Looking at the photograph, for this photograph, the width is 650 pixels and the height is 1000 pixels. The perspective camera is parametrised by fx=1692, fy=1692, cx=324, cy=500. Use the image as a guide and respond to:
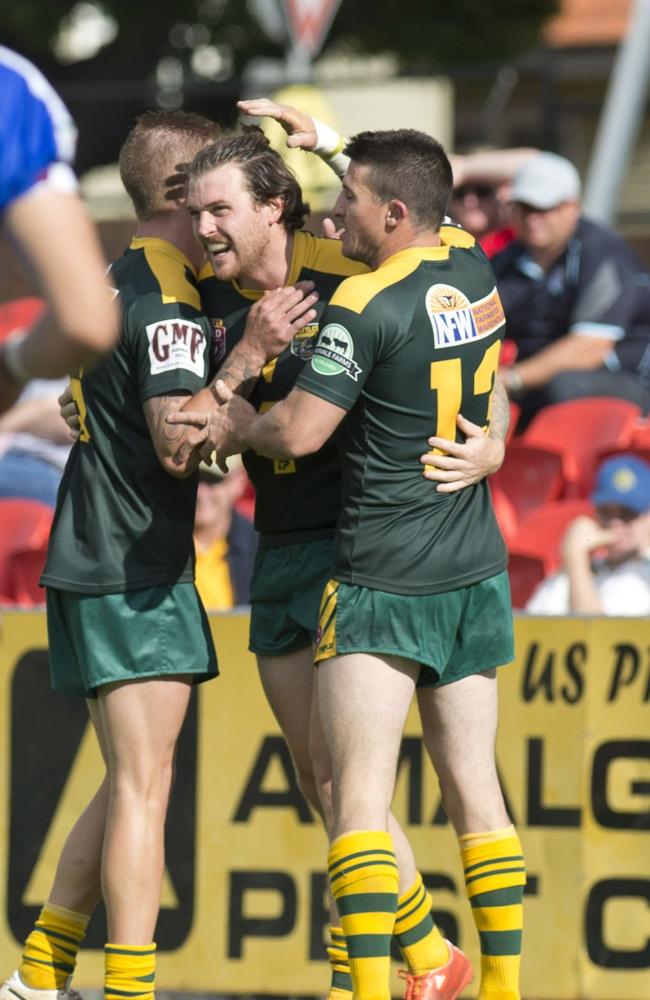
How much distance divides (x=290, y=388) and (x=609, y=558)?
2.65 m

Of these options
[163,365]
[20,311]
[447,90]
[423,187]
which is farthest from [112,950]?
[447,90]

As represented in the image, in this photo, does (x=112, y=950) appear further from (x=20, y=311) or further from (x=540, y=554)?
(x=20, y=311)

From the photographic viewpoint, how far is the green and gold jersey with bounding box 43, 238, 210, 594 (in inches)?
168

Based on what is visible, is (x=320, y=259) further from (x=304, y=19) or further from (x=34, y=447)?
(x=304, y=19)

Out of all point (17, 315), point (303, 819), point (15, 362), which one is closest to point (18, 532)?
point (303, 819)

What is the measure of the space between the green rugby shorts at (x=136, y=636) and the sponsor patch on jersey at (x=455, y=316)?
0.97 meters

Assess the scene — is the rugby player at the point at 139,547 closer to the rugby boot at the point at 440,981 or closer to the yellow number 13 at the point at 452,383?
the yellow number 13 at the point at 452,383

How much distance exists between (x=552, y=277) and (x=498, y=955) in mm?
4249

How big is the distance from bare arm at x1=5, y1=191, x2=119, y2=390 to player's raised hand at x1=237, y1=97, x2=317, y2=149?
1.54 meters

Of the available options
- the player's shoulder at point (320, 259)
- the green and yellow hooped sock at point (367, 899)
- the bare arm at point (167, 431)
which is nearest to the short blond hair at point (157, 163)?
the player's shoulder at point (320, 259)

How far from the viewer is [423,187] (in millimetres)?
4102

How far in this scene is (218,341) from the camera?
435 cm

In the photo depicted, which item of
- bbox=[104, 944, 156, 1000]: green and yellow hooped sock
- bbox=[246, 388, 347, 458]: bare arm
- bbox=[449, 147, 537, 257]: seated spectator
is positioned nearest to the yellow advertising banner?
bbox=[104, 944, 156, 1000]: green and yellow hooped sock

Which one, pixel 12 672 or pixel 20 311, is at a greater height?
pixel 20 311
